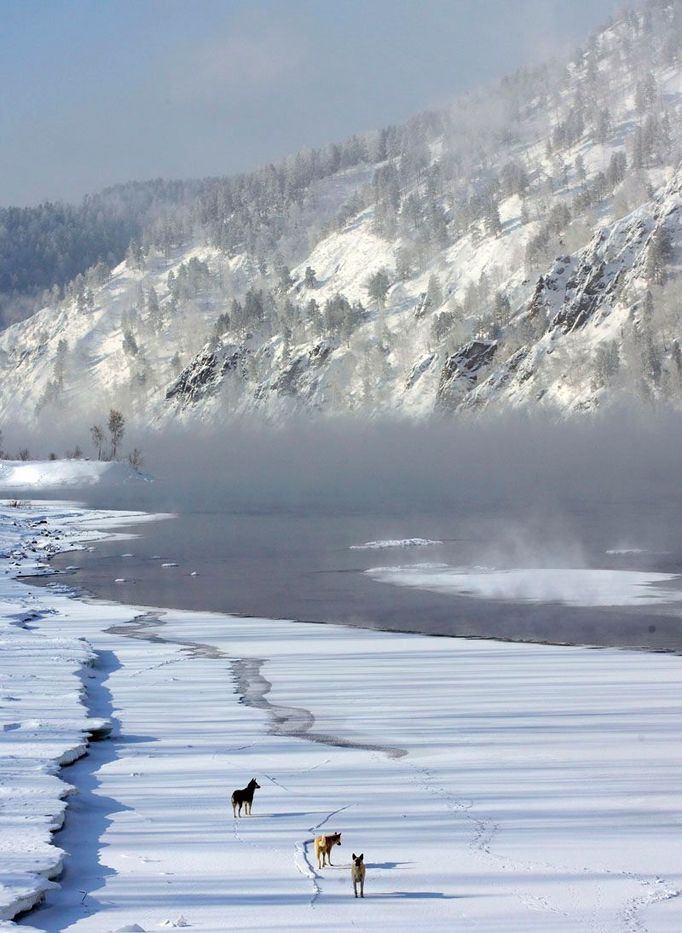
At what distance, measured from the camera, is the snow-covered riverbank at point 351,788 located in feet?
34.0

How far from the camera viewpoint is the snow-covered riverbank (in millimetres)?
10375

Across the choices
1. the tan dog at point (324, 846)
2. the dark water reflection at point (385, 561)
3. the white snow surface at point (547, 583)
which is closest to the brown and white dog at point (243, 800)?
the tan dog at point (324, 846)

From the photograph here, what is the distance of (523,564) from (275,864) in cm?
3898

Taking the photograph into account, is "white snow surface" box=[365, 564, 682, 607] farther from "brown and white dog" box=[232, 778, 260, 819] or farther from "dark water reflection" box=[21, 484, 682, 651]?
"brown and white dog" box=[232, 778, 260, 819]

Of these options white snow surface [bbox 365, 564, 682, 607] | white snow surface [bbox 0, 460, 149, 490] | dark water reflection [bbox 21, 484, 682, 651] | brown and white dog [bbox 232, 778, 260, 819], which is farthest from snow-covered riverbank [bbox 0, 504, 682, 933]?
white snow surface [bbox 0, 460, 149, 490]

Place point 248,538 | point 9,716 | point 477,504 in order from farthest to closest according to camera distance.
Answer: point 477,504, point 248,538, point 9,716

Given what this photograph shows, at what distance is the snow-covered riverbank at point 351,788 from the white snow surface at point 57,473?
436 ft

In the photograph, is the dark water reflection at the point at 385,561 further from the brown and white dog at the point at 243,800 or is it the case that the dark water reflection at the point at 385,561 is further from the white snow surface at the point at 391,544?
the brown and white dog at the point at 243,800

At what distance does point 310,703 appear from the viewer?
66.9 feet

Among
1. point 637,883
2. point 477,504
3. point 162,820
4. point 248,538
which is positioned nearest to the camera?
point 637,883

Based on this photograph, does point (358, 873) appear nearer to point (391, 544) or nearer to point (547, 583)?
point (547, 583)

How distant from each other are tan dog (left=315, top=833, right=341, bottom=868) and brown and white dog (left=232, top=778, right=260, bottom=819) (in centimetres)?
185

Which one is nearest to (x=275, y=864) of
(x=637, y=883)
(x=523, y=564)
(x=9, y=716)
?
(x=637, y=883)

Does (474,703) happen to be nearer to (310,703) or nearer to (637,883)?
(310,703)
